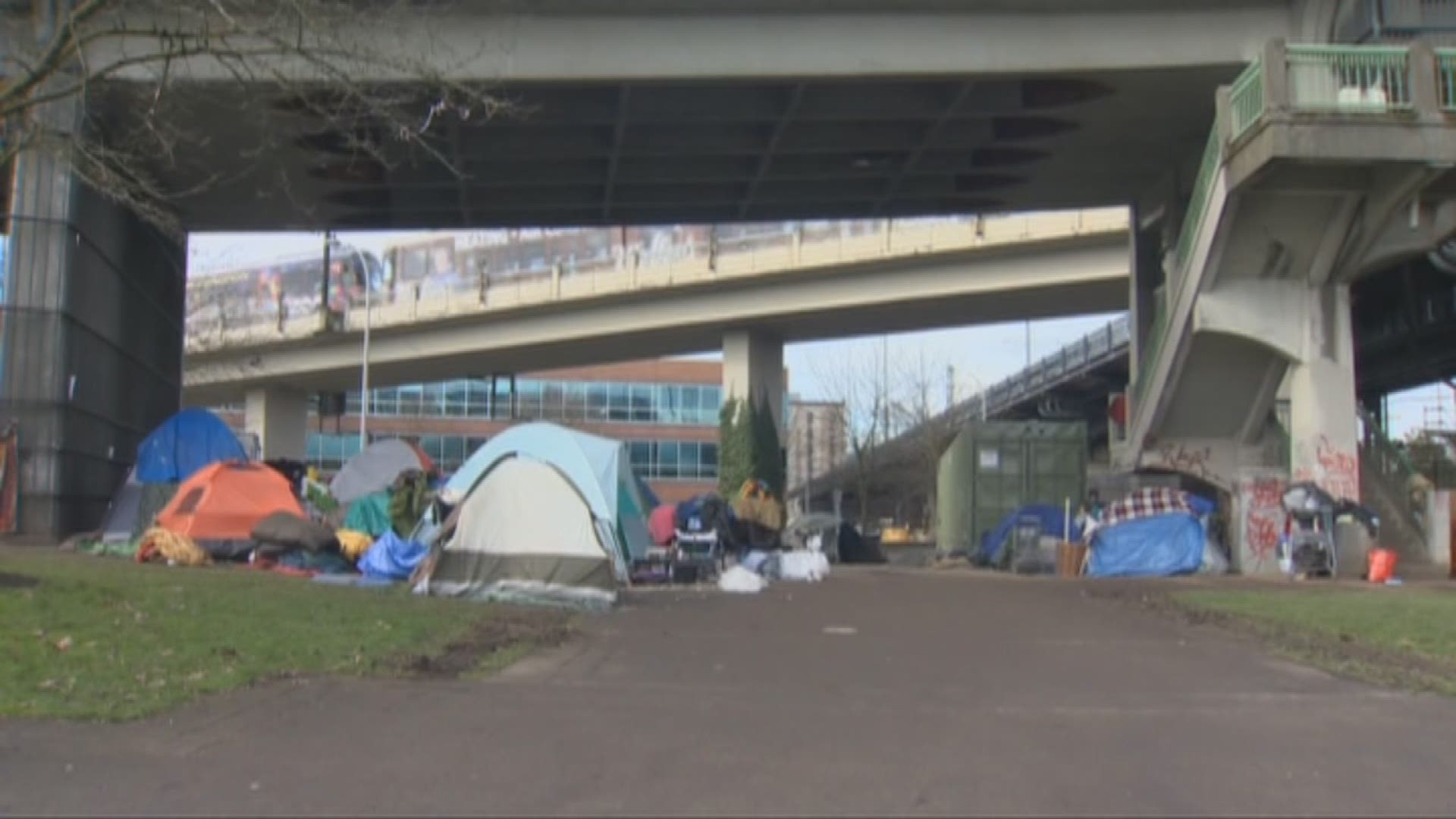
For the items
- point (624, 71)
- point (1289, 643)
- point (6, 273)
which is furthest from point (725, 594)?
point (6, 273)

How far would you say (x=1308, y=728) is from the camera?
26.5 feet

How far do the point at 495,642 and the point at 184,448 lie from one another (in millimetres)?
15680

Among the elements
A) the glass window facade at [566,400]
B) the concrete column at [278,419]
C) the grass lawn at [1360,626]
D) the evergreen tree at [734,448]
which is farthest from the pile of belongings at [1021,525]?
the glass window facade at [566,400]

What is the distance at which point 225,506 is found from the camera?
20.6 meters

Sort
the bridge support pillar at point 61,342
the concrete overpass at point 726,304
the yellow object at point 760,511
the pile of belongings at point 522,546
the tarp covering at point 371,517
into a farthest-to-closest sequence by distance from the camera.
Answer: the concrete overpass at point 726,304 → the yellow object at point 760,511 → the bridge support pillar at point 61,342 → the tarp covering at point 371,517 → the pile of belongings at point 522,546

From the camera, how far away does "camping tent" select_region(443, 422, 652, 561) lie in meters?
19.2

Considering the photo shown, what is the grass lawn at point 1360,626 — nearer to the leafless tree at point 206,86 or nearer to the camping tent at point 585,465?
the camping tent at point 585,465

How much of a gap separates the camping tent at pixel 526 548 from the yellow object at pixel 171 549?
5594 millimetres

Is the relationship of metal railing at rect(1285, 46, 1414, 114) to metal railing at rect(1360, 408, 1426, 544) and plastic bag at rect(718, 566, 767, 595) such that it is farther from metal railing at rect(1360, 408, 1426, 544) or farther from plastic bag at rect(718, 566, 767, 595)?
plastic bag at rect(718, 566, 767, 595)

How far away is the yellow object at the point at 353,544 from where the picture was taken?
19.1 meters

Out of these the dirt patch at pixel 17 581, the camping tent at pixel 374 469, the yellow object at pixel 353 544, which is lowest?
the dirt patch at pixel 17 581

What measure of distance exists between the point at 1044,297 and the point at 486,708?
37.2m

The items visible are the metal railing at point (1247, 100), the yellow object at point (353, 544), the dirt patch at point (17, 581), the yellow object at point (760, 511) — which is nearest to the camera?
the dirt patch at point (17, 581)

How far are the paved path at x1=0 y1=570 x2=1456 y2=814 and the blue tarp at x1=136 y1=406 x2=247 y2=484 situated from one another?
15.9 metres
